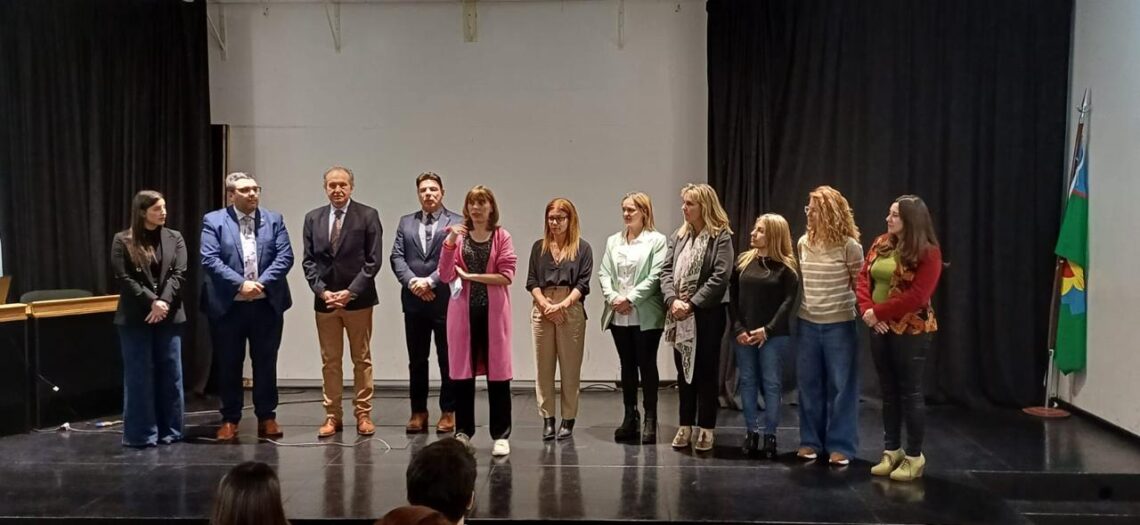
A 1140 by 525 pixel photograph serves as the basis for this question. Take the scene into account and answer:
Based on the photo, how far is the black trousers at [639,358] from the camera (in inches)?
180

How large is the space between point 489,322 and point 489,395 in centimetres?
38

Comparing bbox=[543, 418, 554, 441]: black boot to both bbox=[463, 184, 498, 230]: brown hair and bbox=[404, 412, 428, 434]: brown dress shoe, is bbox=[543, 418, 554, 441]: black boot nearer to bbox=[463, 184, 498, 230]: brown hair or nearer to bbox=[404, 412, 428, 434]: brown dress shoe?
bbox=[404, 412, 428, 434]: brown dress shoe

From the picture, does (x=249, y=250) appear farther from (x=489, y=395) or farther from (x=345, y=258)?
(x=489, y=395)

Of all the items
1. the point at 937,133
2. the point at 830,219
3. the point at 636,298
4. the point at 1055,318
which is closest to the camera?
the point at 830,219

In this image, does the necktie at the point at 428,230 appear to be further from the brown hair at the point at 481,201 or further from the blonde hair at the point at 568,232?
the blonde hair at the point at 568,232

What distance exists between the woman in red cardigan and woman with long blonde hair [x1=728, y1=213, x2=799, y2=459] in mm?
378

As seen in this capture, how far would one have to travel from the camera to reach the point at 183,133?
6070 millimetres

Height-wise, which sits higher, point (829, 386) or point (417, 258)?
point (417, 258)

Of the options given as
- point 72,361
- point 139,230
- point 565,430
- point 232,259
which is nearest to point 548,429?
point 565,430

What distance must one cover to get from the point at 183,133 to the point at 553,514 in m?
4.23

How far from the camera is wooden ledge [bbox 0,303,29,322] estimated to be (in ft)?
15.9

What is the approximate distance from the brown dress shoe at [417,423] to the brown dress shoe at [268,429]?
726mm

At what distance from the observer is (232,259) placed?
465cm

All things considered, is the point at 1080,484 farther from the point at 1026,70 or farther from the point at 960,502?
the point at 1026,70
